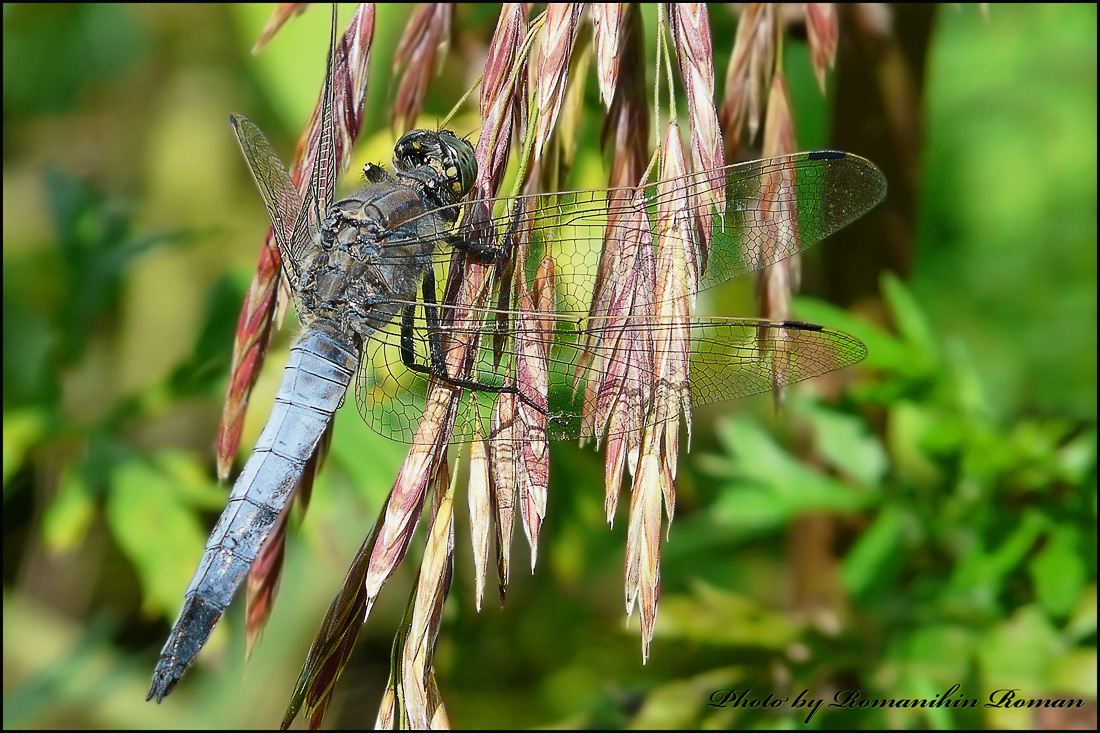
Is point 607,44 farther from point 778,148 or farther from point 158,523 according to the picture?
point 158,523

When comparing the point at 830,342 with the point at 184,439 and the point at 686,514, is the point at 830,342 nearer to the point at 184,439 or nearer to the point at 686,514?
the point at 686,514

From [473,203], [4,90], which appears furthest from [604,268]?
[4,90]

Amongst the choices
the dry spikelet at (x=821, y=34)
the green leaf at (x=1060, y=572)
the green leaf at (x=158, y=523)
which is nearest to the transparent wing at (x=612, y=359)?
the dry spikelet at (x=821, y=34)

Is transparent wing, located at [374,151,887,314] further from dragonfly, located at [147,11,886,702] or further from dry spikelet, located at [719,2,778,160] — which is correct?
dry spikelet, located at [719,2,778,160]

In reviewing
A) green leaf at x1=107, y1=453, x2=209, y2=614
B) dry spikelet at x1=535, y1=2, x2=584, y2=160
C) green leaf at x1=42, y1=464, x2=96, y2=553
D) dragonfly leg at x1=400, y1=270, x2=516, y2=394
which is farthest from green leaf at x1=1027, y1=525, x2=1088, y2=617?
green leaf at x1=42, y1=464, x2=96, y2=553

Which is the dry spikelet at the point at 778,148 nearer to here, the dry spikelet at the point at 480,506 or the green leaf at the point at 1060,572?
the dry spikelet at the point at 480,506

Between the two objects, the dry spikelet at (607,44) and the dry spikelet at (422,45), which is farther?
the dry spikelet at (422,45)
